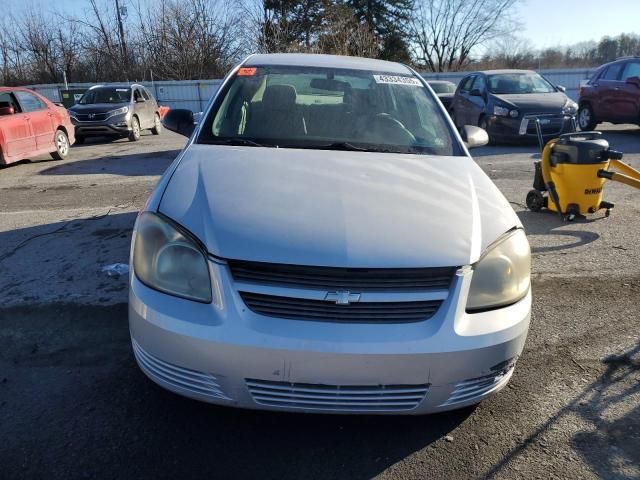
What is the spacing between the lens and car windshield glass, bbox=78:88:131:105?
14500 millimetres

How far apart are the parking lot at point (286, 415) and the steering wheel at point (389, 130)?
1.48m

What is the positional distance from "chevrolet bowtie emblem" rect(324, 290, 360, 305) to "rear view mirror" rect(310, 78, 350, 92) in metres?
2.09

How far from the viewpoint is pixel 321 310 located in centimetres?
197

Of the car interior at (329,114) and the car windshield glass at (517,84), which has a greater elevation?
the car interior at (329,114)

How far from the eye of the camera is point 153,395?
2.53 m

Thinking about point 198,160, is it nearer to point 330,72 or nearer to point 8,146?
point 330,72

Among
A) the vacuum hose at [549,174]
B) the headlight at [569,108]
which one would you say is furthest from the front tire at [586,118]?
the vacuum hose at [549,174]

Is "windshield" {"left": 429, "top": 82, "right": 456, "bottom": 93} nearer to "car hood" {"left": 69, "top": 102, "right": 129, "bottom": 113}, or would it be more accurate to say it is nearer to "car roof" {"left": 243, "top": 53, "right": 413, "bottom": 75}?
"car hood" {"left": 69, "top": 102, "right": 129, "bottom": 113}

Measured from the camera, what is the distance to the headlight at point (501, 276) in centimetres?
210

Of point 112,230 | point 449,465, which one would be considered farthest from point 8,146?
point 449,465

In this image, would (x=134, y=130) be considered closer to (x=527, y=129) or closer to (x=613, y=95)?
(x=527, y=129)

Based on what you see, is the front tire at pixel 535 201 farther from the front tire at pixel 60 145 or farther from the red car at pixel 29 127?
the front tire at pixel 60 145

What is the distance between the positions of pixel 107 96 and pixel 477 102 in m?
10.1

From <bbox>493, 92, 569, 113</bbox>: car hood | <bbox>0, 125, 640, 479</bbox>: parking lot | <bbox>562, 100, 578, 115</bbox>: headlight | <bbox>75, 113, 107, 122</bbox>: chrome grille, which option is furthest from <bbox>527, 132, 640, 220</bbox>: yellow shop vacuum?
<bbox>75, 113, 107, 122</bbox>: chrome grille
